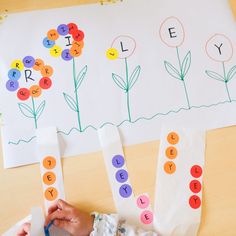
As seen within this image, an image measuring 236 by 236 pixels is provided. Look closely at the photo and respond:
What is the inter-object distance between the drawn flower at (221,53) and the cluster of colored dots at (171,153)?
0.15m

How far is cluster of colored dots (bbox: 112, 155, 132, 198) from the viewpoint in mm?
602

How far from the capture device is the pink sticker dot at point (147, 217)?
59cm

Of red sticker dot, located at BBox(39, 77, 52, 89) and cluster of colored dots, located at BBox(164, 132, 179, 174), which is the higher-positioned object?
red sticker dot, located at BBox(39, 77, 52, 89)

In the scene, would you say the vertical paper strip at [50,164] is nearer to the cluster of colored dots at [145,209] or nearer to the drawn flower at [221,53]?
the cluster of colored dots at [145,209]

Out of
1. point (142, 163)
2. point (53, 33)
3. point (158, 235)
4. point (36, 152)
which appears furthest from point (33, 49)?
point (158, 235)

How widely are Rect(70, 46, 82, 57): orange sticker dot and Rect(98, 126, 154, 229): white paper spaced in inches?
7.0

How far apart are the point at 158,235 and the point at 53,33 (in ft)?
1.51

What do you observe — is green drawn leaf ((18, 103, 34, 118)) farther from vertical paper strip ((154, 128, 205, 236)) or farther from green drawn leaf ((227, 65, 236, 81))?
green drawn leaf ((227, 65, 236, 81))

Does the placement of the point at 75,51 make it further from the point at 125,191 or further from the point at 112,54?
the point at 125,191

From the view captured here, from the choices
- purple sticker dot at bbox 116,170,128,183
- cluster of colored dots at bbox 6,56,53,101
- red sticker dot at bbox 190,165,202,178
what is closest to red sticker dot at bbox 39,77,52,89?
cluster of colored dots at bbox 6,56,53,101

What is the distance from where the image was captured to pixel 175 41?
707mm

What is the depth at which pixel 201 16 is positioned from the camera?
0.73 meters

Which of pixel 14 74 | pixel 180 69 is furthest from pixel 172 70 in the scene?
pixel 14 74

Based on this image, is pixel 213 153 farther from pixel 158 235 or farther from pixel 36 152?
pixel 36 152
